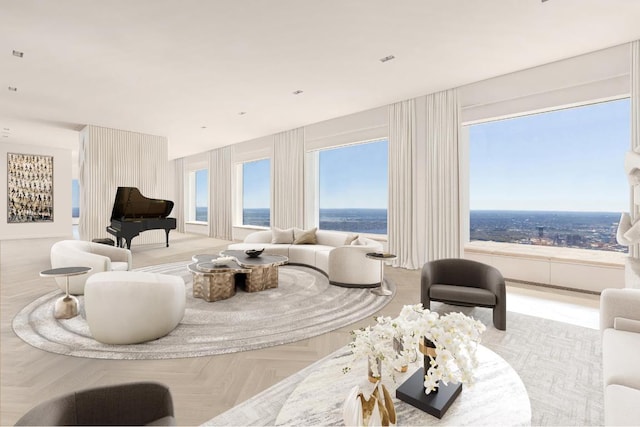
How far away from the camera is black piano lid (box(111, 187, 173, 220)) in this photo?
7.38m

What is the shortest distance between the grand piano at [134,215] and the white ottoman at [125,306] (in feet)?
15.9

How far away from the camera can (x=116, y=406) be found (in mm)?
1143

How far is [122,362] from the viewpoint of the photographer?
7.69ft

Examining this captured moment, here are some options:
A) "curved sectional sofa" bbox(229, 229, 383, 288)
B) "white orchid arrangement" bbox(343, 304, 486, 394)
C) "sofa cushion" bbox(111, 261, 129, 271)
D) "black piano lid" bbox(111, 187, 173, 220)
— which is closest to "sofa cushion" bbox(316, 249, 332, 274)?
"curved sectional sofa" bbox(229, 229, 383, 288)

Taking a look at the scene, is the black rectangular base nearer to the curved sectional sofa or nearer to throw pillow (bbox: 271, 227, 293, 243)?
the curved sectional sofa

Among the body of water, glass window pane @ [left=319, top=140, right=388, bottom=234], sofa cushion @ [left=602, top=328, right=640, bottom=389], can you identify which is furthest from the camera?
the body of water

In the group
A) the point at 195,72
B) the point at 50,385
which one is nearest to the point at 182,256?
the point at 195,72

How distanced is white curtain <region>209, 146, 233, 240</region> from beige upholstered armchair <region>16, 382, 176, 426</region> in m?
9.30

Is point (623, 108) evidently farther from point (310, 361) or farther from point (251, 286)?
point (251, 286)

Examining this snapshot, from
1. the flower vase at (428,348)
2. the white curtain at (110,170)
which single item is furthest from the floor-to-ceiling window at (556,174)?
the white curtain at (110,170)

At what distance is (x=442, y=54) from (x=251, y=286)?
4.01 meters

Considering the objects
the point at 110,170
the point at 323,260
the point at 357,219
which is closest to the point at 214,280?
the point at 323,260

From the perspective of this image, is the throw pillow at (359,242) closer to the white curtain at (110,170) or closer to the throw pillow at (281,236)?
the throw pillow at (281,236)

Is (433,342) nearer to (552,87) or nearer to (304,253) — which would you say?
(304,253)
